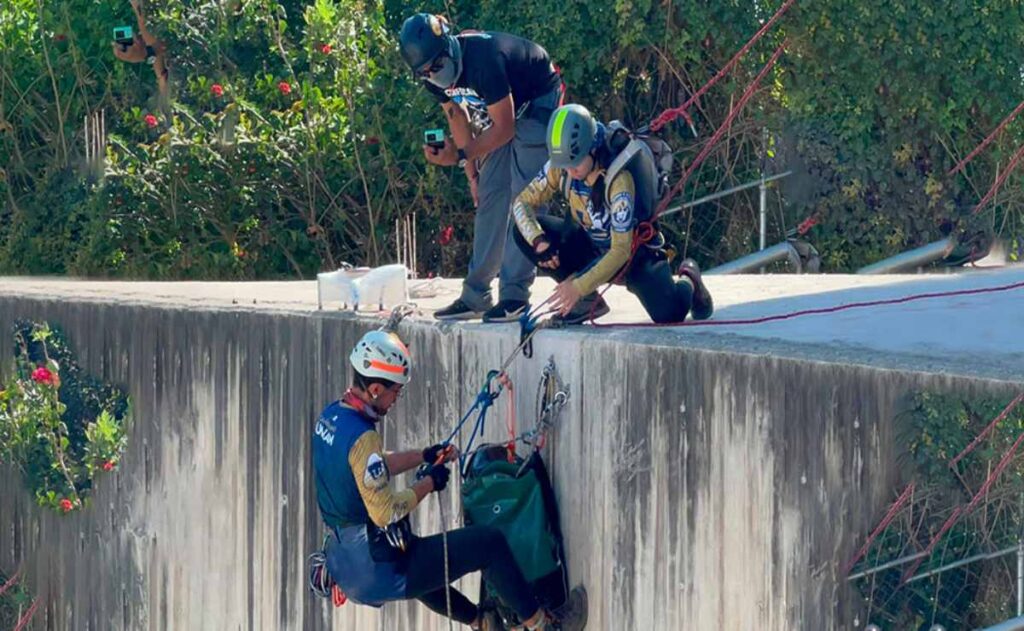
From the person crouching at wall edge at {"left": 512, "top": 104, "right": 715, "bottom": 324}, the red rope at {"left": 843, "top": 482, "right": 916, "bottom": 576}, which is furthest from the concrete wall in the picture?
the person crouching at wall edge at {"left": 512, "top": 104, "right": 715, "bottom": 324}

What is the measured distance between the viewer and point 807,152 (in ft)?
41.6

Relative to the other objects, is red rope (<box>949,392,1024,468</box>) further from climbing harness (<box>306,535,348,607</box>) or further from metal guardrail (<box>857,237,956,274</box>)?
metal guardrail (<box>857,237,956,274</box>)

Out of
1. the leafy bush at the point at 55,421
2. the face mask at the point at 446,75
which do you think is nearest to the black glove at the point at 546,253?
the face mask at the point at 446,75

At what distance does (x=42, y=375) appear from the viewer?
36.2ft

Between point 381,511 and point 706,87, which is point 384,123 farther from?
point 381,511

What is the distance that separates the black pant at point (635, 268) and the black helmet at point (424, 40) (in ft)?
2.53

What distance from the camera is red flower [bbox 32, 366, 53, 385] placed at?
11023 millimetres

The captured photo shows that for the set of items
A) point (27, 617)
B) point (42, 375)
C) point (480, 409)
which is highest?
point (42, 375)

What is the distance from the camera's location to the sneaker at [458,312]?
27.9 feet

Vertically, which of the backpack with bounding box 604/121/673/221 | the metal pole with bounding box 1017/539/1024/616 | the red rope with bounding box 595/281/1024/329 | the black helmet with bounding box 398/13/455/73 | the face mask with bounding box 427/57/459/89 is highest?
the black helmet with bounding box 398/13/455/73

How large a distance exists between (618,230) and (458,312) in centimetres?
133

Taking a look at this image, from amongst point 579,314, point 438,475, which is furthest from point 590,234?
point 438,475

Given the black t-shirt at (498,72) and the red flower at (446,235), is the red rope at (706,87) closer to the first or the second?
the black t-shirt at (498,72)

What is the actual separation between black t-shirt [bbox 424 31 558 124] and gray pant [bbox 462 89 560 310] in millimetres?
70
